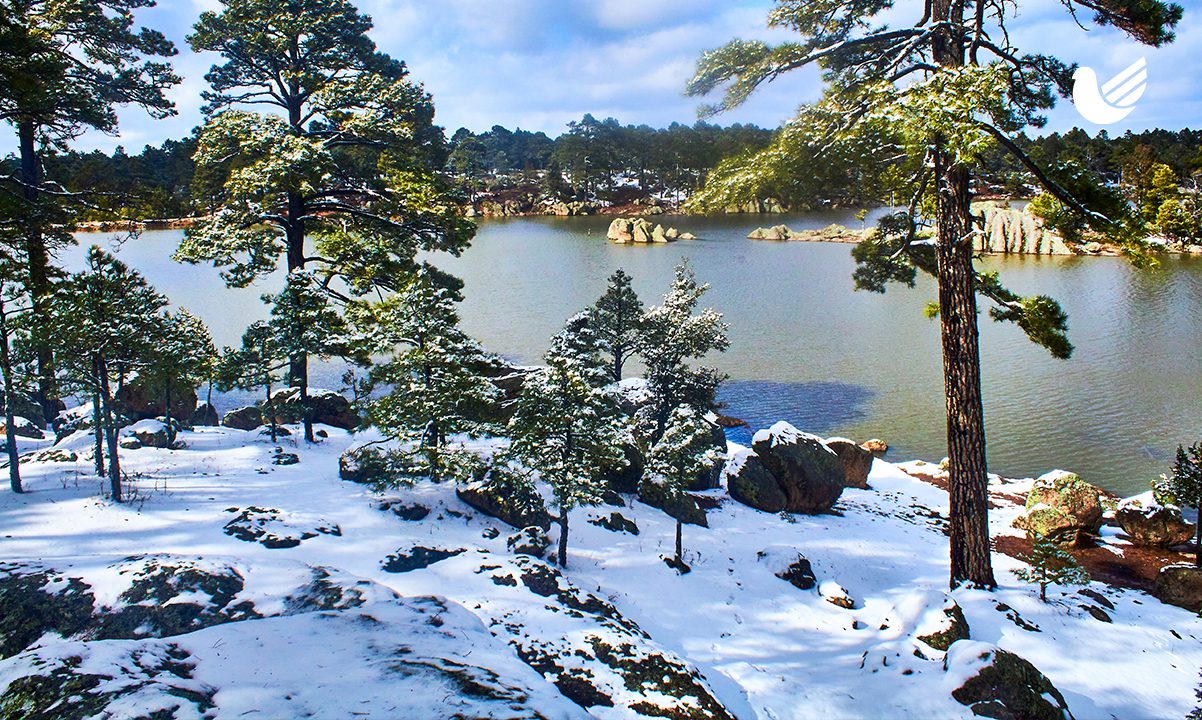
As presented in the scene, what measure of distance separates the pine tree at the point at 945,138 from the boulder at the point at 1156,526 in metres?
7.90

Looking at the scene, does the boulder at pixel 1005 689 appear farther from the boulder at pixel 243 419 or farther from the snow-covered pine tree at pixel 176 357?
the boulder at pixel 243 419

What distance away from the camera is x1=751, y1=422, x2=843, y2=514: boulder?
53.0 ft

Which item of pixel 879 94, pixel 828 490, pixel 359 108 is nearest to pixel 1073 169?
pixel 879 94

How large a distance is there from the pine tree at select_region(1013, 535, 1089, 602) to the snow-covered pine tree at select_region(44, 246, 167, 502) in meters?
15.8

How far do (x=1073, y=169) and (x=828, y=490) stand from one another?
9327 millimetres

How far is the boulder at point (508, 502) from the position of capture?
12281mm

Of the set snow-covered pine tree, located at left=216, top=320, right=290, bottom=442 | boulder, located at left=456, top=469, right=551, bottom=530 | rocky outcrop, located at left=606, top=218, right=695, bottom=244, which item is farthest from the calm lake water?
rocky outcrop, located at left=606, top=218, right=695, bottom=244

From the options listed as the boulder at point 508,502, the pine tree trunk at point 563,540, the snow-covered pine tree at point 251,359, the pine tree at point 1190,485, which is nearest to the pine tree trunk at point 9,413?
the snow-covered pine tree at point 251,359

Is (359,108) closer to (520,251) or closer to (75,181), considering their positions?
(75,181)

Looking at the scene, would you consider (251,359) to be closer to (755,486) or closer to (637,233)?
(755,486)

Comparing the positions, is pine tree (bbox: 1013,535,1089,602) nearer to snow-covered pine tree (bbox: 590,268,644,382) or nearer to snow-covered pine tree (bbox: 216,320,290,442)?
snow-covered pine tree (bbox: 590,268,644,382)

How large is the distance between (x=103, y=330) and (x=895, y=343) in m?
32.5

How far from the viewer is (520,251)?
210 feet

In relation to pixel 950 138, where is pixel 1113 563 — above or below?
below
